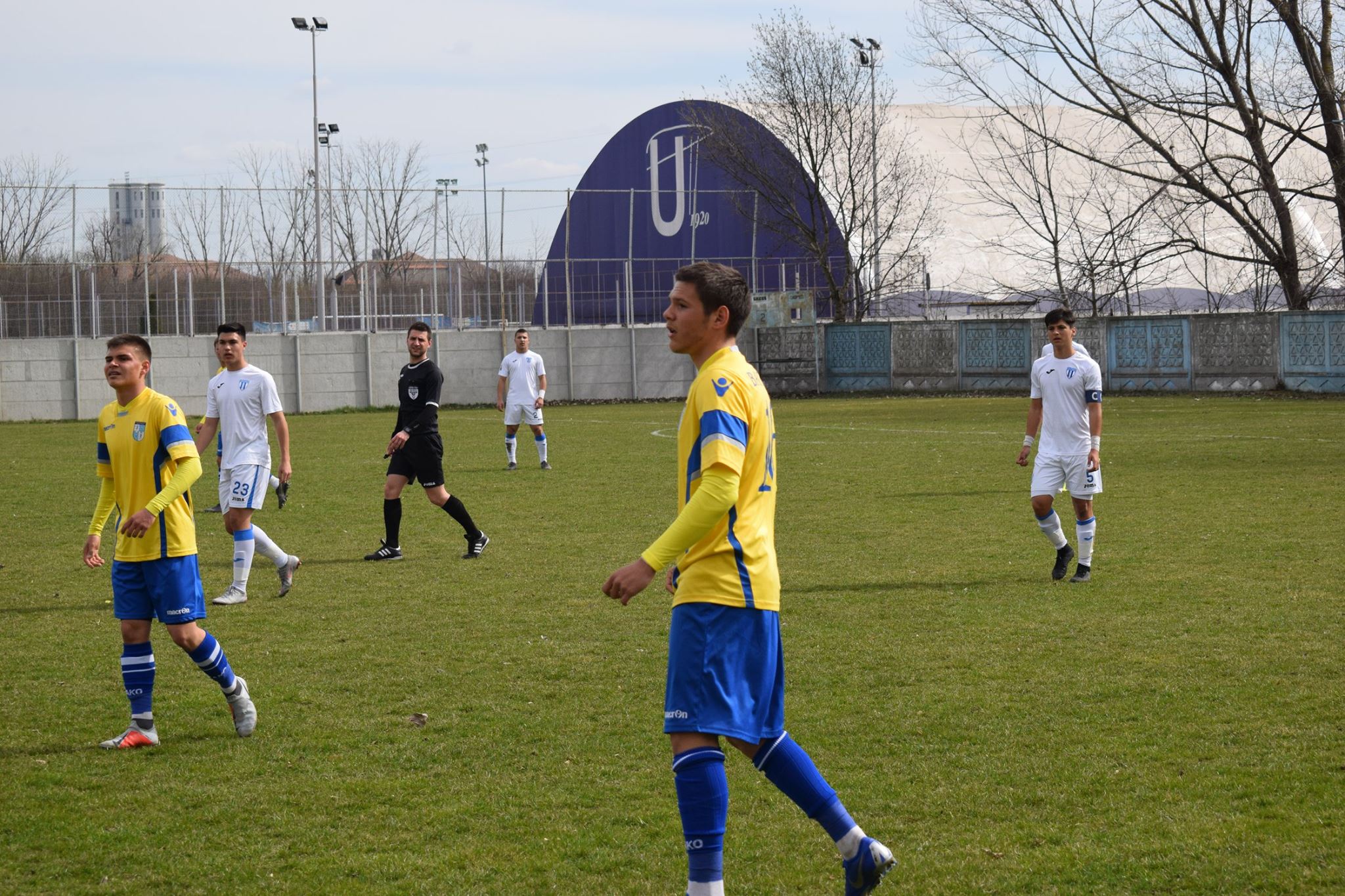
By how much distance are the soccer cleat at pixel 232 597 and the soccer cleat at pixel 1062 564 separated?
6.11 meters

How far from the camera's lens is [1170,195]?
31281 mm

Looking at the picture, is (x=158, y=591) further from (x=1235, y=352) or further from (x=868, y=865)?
(x=1235, y=352)

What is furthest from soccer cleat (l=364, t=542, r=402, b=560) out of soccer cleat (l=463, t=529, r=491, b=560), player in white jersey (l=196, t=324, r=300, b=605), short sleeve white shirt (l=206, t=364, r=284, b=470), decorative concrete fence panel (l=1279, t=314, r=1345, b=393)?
decorative concrete fence panel (l=1279, t=314, r=1345, b=393)

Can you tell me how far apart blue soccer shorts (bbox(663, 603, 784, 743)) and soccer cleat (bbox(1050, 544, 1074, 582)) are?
22.5 feet

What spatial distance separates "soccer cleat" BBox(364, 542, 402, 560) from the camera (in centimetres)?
1247

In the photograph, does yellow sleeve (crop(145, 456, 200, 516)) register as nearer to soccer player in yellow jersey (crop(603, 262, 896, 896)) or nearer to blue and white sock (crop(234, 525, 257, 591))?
soccer player in yellow jersey (crop(603, 262, 896, 896))

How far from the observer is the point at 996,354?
39.7 metres

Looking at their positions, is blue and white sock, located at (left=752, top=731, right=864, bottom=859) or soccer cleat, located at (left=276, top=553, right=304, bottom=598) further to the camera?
soccer cleat, located at (left=276, top=553, right=304, bottom=598)

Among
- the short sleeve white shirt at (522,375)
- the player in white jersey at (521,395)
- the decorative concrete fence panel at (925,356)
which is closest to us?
the player in white jersey at (521,395)

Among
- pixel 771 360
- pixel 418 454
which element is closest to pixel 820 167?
pixel 771 360

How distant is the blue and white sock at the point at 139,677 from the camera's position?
659 centimetres

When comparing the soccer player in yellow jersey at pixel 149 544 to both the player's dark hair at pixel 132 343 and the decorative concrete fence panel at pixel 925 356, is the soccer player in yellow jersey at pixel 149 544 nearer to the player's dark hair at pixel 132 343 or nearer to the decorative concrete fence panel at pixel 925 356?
the player's dark hair at pixel 132 343

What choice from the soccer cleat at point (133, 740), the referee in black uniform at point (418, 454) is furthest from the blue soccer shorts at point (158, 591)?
the referee in black uniform at point (418, 454)

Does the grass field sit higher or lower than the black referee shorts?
lower
